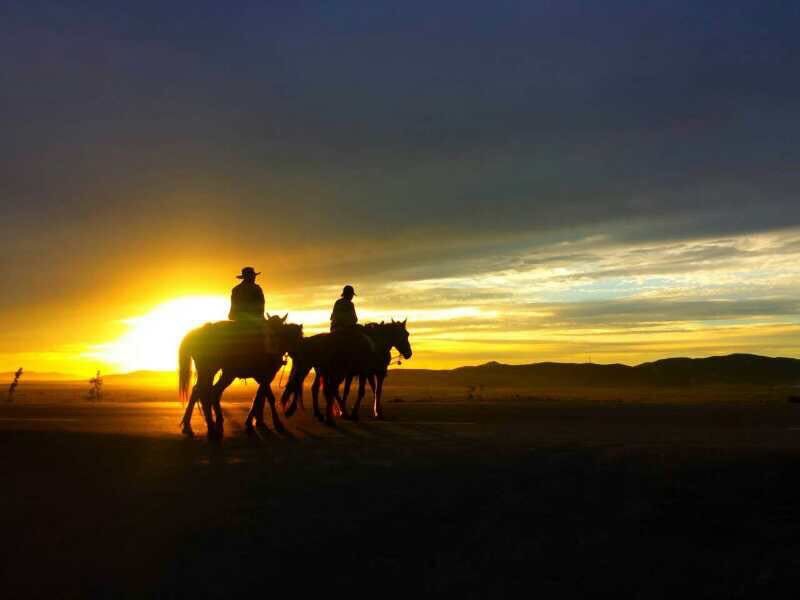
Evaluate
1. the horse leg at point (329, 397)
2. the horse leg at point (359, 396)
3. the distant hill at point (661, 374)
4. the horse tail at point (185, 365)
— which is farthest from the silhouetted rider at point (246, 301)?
the distant hill at point (661, 374)

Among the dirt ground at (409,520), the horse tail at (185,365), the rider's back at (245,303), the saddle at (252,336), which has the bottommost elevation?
the dirt ground at (409,520)

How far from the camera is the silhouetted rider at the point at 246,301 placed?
60.8ft

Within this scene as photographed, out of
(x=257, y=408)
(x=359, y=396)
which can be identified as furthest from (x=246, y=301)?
(x=359, y=396)

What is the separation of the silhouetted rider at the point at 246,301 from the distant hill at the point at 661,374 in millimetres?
78580

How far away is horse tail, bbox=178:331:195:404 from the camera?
59.9ft

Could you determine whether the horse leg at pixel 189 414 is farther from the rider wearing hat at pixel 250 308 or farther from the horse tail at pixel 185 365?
the rider wearing hat at pixel 250 308

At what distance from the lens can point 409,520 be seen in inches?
371

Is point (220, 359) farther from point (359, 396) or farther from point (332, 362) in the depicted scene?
point (359, 396)

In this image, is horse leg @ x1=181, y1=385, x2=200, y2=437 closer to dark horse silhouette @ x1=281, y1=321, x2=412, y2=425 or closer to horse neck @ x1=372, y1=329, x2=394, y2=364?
dark horse silhouette @ x1=281, y1=321, x2=412, y2=425

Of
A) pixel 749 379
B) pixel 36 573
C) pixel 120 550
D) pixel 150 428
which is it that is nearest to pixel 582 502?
pixel 120 550

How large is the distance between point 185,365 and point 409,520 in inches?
413

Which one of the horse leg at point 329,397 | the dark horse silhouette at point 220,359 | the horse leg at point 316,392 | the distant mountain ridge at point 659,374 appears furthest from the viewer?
the distant mountain ridge at point 659,374

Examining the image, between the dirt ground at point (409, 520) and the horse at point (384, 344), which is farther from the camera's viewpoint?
the horse at point (384, 344)

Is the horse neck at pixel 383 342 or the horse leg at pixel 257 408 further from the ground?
the horse neck at pixel 383 342
